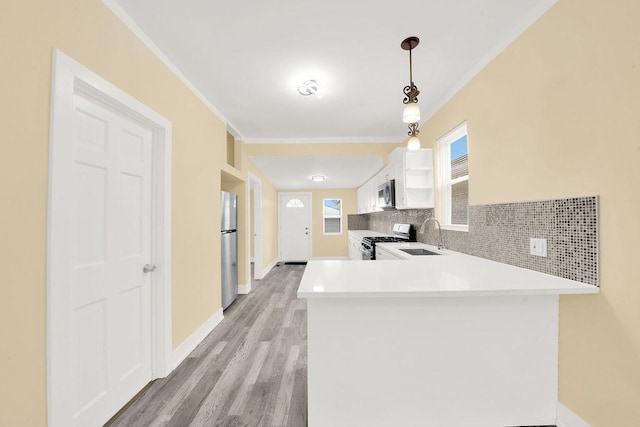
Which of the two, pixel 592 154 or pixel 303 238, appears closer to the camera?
pixel 592 154

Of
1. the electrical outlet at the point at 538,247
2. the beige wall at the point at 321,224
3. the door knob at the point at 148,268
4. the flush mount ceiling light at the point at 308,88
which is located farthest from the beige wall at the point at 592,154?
the beige wall at the point at 321,224

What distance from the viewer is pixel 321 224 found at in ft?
26.4

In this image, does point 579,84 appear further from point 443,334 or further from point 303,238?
point 303,238

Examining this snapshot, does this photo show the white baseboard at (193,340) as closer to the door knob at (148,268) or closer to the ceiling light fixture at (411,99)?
the door knob at (148,268)

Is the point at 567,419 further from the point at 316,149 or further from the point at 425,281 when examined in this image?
the point at 316,149

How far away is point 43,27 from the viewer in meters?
1.19

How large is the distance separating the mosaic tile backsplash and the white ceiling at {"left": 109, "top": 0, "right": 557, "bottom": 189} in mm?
1231

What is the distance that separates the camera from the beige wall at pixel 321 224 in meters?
8.00

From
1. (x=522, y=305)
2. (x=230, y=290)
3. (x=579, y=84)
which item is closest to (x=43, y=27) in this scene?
(x=579, y=84)

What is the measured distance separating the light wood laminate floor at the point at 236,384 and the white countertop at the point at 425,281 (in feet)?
3.17

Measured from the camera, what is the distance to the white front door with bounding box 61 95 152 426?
56.1 inches

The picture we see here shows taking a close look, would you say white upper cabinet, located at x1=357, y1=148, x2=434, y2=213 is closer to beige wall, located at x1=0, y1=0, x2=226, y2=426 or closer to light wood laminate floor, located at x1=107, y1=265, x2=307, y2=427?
light wood laminate floor, located at x1=107, y1=265, x2=307, y2=427

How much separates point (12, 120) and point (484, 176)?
9.67ft


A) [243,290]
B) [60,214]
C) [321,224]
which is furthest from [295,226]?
[60,214]
